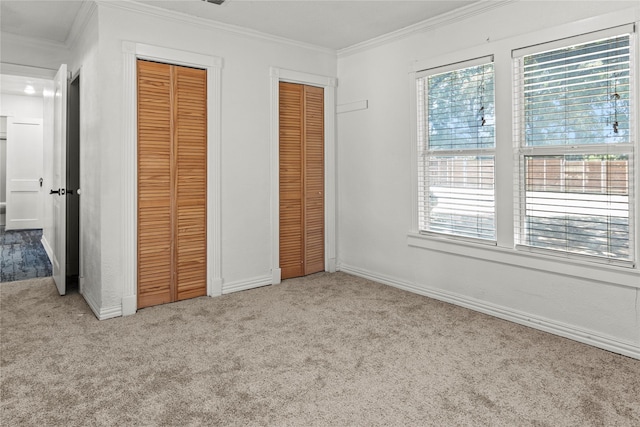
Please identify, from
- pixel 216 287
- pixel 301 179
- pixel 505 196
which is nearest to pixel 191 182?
pixel 216 287

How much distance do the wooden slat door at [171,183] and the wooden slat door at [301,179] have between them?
0.94 meters

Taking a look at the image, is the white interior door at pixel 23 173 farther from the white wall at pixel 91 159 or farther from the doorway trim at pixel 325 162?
the doorway trim at pixel 325 162

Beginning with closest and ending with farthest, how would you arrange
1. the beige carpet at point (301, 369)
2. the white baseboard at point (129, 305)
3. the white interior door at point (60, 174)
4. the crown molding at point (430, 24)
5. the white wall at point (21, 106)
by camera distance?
the beige carpet at point (301, 369) < the crown molding at point (430, 24) < the white baseboard at point (129, 305) < the white interior door at point (60, 174) < the white wall at point (21, 106)

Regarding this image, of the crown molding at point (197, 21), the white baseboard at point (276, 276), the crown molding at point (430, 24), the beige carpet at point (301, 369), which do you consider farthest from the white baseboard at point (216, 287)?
the crown molding at point (430, 24)

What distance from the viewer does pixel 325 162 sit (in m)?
4.77

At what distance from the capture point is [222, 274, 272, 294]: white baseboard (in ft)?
13.1

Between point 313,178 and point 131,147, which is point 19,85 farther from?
point 313,178

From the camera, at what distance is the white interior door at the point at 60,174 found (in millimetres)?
3836

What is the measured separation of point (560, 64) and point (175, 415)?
329cm

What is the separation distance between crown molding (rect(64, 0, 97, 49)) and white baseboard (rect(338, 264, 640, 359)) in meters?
3.59

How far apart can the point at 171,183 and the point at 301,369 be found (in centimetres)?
209

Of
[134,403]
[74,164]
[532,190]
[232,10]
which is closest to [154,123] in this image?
[232,10]

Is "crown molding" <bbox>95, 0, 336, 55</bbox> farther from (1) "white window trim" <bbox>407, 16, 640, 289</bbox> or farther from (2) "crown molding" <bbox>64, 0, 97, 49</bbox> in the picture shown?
(1) "white window trim" <bbox>407, 16, 640, 289</bbox>

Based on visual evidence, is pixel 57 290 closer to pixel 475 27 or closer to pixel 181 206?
pixel 181 206
